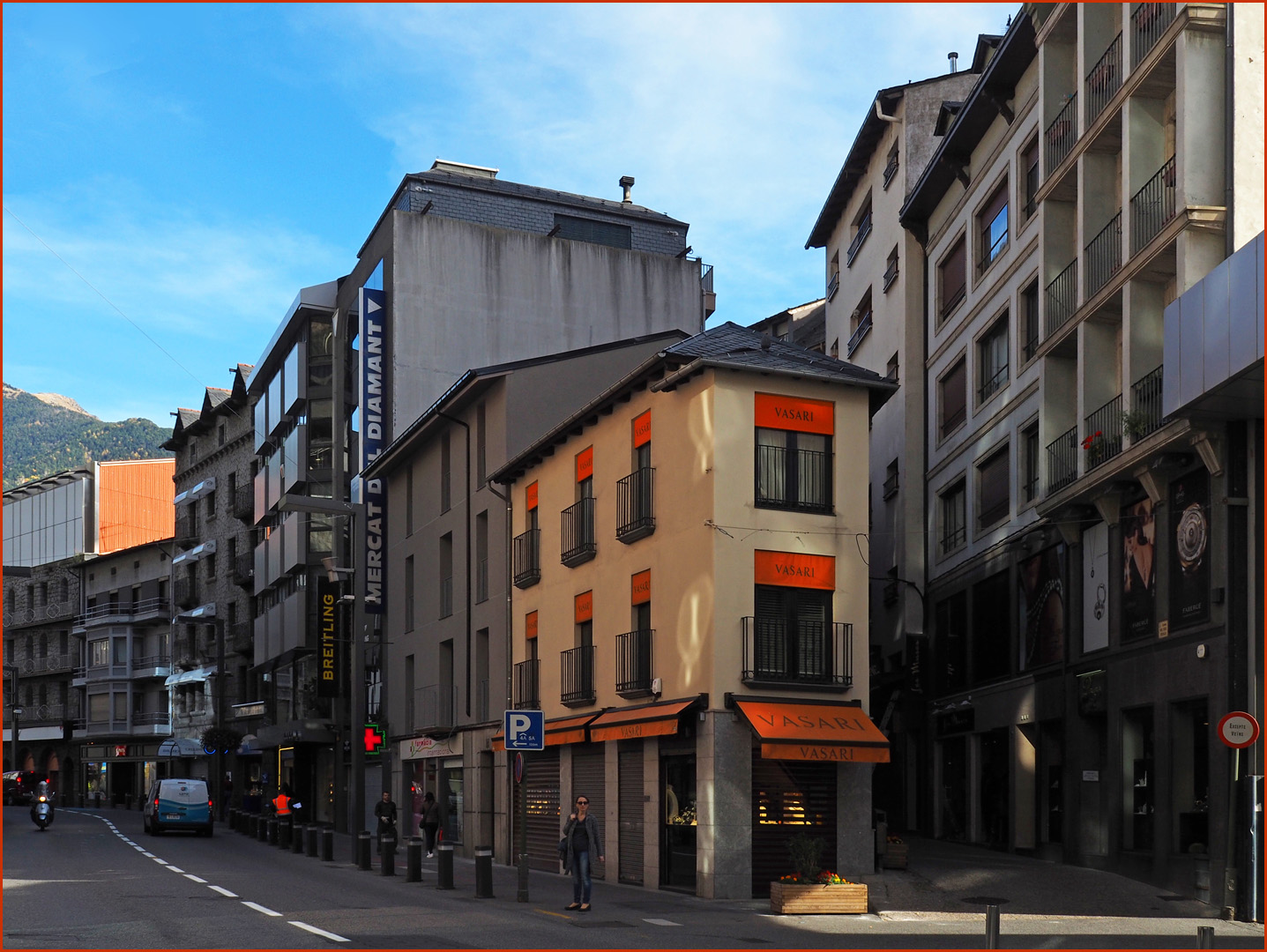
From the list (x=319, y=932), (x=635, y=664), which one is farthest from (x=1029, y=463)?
(x=319, y=932)

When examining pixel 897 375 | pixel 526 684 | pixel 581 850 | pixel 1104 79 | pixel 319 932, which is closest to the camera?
pixel 319 932

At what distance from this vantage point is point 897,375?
37.6 m

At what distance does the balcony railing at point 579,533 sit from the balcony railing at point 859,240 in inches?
670

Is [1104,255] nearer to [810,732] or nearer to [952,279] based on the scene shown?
[810,732]

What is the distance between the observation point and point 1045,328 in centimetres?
2656

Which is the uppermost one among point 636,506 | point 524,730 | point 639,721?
point 636,506

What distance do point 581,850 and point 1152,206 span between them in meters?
12.8

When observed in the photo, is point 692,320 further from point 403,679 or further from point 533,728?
point 533,728

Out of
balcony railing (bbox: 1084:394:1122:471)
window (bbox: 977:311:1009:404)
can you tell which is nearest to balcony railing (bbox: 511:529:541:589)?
window (bbox: 977:311:1009:404)

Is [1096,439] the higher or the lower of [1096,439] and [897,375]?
the lower

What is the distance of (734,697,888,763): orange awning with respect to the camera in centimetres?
2133

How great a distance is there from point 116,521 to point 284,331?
40375 mm

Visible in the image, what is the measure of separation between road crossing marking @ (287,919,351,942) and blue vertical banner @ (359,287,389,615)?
1051 inches

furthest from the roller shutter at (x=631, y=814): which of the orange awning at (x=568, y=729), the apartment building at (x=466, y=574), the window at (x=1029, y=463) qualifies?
the window at (x=1029, y=463)
